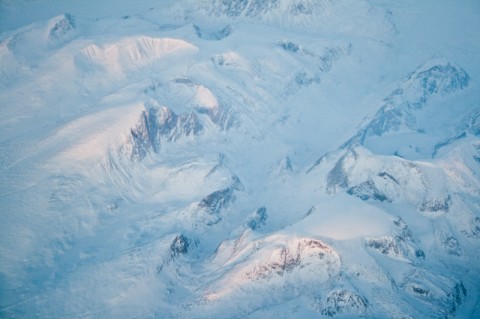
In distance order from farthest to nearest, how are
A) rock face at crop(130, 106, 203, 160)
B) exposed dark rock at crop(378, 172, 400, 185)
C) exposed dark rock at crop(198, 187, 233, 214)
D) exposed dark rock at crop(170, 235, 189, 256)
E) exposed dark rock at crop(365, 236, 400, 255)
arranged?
rock face at crop(130, 106, 203, 160) → exposed dark rock at crop(198, 187, 233, 214) → exposed dark rock at crop(378, 172, 400, 185) → exposed dark rock at crop(170, 235, 189, 256) → exposed dark rock at crop(365, 236, 400, 255)

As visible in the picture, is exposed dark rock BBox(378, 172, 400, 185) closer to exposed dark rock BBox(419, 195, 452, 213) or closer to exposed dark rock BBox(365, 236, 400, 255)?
exposed dark rock BBox(419, 195, 452, 213)

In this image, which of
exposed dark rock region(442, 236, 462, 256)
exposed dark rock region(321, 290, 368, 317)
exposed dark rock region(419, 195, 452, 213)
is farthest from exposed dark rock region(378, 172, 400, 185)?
exposed dark rock region(321, 290, 368, 317)

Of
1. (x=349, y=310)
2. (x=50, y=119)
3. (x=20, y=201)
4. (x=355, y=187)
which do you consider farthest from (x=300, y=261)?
(x=50, y=119)

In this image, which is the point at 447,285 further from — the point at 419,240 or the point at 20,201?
the point at 20,201

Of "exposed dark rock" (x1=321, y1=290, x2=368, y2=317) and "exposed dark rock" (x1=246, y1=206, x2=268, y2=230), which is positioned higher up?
"exposed dark rock" (x1=321, y1=290, x2=368, y2=317)

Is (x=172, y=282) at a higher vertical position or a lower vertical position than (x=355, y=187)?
lower

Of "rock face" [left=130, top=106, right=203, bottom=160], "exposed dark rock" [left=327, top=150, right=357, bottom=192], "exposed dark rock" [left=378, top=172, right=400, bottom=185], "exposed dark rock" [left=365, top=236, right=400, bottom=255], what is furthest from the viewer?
"rock face" [left=130, top=106, right=203, bottom=160]

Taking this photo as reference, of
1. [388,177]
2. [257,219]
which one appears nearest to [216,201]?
[257,219]

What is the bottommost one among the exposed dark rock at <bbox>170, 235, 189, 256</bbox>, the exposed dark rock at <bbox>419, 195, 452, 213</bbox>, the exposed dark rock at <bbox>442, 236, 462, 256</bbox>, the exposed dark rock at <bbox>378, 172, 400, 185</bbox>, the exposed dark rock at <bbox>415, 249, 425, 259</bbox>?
the exposed dark rock at <bbox>170, 235, 189, 256</bbox>

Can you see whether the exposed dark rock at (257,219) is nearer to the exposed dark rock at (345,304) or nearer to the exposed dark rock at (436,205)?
the exposed dark rock at (345,304)

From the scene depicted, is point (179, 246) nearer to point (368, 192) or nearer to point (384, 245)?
point (384, 245)

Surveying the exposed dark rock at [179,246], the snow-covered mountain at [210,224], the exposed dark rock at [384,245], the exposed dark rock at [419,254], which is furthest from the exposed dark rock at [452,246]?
the exposed dark rock at [179,246]
